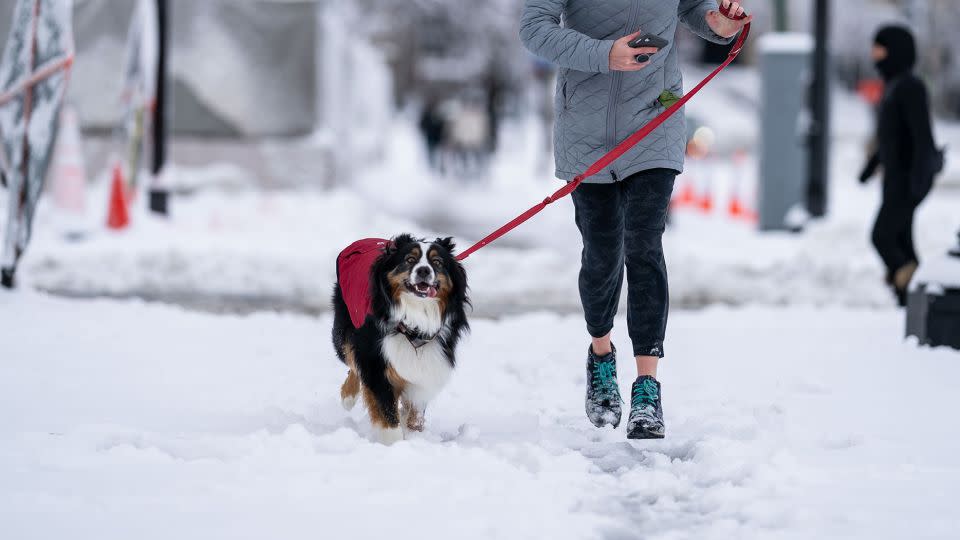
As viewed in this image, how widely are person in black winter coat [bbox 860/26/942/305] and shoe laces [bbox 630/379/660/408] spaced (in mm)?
3864

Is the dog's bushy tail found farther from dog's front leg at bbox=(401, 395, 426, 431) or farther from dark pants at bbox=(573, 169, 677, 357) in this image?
dark pants at bbox=(573, 169, 677, 357)

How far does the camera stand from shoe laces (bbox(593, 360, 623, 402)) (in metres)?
4.82

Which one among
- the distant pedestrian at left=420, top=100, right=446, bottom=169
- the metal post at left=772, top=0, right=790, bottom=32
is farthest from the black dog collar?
the distant pedestrian at left=420, top=100, right=446, bottom=169

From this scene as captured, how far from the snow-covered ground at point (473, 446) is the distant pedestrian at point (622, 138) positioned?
1.21ft

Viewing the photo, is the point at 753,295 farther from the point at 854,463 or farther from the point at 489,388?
the point at 854,463

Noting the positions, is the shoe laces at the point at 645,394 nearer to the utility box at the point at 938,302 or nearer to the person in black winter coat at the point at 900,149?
the utility box at the point at 938,302

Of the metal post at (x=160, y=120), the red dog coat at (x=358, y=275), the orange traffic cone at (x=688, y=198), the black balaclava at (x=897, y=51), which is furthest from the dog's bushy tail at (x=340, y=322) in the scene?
the orange traffic cone at (x=688, y=198)

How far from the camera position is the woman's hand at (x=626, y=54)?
165 inches

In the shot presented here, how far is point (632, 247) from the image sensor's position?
4.62m

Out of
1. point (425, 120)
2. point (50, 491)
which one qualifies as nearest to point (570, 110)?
point (50, 491)

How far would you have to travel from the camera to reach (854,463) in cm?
417

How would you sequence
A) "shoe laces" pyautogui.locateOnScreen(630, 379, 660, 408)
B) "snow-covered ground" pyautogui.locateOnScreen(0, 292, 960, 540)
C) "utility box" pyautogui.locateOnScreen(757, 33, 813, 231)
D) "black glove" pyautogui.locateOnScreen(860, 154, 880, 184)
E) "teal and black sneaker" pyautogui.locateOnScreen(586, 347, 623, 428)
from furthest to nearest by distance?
"utility box" pyautogui.locateOnScreen(757, 33, 813, 231) < "black glove" pyautogui.locateOnScreen(860, 154, 880, 184) < "teal and black sneaker" pyautogui.locateOnScreen(586, 347, 623, 428) < "shoe laces" pyautogui.locateOnScreen(630, 379, 660, 408) < "snow-covered ground" pyautogui.locateOnScreen(0, 292, 960, 540)

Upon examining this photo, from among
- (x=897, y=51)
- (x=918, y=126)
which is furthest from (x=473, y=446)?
(x=897, y=51)

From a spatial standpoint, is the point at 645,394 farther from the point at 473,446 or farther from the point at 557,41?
the point at 557,41
